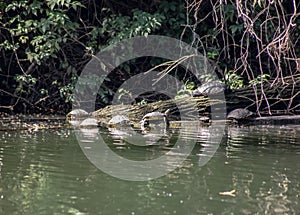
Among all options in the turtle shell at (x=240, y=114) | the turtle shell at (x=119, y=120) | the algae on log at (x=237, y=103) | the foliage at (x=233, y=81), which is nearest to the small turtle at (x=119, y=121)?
the turtle shell at (x=119, y=120)

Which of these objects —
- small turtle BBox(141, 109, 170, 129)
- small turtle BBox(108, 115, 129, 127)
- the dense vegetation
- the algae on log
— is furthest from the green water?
the dense vegetation

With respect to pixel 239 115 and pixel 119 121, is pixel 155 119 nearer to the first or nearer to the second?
pixel 119 121

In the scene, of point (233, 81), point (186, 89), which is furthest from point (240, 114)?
point (186, 89)

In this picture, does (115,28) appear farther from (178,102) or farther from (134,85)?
(178,102)

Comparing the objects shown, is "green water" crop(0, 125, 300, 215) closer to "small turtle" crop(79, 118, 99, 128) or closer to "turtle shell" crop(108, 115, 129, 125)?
"small turtle" crop(79, 118, 99, 128)

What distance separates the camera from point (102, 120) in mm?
8531

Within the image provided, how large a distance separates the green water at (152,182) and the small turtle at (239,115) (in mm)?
2428

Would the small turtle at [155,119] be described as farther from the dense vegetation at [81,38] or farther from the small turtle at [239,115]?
the dense vegetation at [81,38]

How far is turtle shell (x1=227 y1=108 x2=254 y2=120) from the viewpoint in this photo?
8.22 meters

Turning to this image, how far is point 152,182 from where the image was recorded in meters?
3.69

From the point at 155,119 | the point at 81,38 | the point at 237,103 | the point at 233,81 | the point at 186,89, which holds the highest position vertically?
the point at 81,38

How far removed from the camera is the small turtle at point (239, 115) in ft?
26.9

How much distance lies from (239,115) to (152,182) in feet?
15.6

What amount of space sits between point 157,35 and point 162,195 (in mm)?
7360
